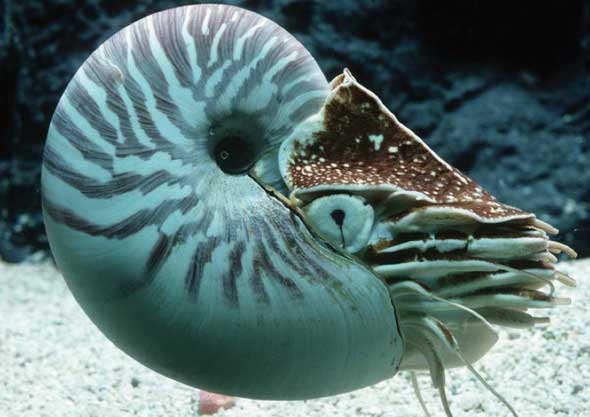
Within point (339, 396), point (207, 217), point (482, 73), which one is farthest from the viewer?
point (482, 73)

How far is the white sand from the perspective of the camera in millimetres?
2391

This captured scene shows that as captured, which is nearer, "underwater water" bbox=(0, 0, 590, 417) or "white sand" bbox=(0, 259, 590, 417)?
"white sand" bbox=(0, 259, 590, 417)

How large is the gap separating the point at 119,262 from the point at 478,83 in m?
3.07

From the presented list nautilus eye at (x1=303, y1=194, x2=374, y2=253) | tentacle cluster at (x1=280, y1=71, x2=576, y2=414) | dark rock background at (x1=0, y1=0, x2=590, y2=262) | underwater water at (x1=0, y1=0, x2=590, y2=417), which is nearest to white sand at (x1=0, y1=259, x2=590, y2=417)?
underwater water at (x1=0, y1=0, x2=590, y2=417)

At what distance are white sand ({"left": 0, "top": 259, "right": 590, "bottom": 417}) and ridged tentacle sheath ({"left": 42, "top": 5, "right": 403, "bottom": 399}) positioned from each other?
754 mm

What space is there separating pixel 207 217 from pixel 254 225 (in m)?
0.12

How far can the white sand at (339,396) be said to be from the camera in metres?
2.39

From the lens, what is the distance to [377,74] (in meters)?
4.21

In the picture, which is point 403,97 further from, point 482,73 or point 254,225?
point 254,225

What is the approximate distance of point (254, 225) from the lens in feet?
5.58

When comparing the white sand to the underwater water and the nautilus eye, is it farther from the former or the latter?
the nautilus eye

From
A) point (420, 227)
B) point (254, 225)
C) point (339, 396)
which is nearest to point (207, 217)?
point (254, 225)

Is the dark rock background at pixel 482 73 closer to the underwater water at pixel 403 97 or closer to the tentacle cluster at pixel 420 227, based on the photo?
the underwater water at pixel 403 97

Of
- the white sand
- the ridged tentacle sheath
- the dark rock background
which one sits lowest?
the white sand
